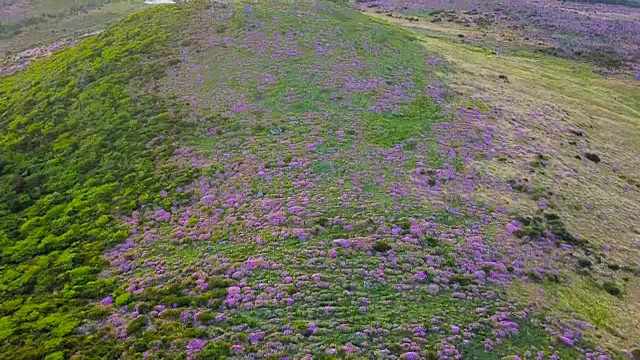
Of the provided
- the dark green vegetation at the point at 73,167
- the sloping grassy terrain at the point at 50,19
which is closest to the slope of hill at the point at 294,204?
the dark green vegetation at the point at 73,167

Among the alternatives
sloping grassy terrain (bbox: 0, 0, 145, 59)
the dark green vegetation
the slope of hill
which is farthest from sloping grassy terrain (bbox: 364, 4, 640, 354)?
sloping grassy terrain (bbox: 0, 0, 145, 59)

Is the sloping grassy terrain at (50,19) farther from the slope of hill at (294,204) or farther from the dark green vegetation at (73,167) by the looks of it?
the slope of hill at (294,204)

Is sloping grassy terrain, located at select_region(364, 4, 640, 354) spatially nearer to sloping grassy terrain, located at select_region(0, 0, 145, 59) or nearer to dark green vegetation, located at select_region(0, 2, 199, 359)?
dark green vegetation, located at select_region(0, 2, 199, 359)

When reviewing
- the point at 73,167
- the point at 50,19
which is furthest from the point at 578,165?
the point at 50,19

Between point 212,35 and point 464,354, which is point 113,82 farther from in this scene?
point 464,354

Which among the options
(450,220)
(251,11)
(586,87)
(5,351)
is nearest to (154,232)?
(5,351)

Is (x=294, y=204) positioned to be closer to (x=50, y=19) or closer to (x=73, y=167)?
(x=73, y=167)
